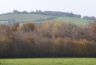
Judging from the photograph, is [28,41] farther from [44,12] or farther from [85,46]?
[44,12]

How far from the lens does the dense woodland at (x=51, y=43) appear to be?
209 feet

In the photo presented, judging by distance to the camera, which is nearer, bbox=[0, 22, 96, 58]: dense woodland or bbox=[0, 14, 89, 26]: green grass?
bbox=[0, 22, 96, 58]: dense woodland

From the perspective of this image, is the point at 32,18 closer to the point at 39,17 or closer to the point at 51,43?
the point at 39,17

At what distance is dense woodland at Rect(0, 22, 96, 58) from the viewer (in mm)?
63625

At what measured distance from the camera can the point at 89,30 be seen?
273 ft

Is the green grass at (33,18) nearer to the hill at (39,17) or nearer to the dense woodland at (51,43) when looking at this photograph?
the hill at (39,17)

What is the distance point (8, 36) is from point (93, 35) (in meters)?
21.5

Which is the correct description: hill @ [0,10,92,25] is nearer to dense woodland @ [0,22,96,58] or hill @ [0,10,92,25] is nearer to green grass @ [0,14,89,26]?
green grass @ [0,14,89,26]

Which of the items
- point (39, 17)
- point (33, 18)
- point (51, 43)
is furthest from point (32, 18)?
point (51, 43)

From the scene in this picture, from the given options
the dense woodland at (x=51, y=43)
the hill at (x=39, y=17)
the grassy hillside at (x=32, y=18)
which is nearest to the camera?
the dense woodland at (x=51, y=43)

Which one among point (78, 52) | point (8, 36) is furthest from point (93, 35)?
point (8, 36)

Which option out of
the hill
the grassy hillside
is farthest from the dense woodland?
the grassy hillside

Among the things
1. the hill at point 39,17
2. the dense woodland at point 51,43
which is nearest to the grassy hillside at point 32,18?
the hill at point 39,17

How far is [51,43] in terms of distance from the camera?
71.1m
